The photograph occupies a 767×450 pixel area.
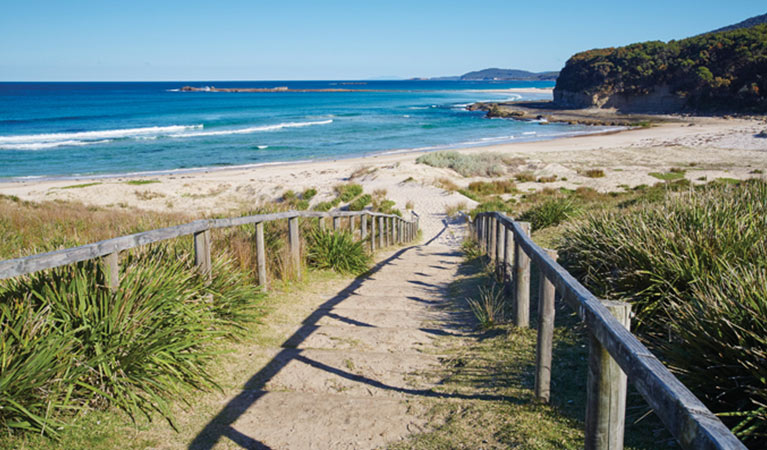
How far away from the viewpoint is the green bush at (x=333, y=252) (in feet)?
31.2

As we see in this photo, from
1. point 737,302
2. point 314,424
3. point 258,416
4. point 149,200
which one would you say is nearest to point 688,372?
point 737,302

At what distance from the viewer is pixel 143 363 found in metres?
4.15

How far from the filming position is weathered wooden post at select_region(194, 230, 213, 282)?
19.0ft

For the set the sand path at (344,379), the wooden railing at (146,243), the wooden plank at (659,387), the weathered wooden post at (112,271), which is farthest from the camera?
the weathered wooden post at (112,271)

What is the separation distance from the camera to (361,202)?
2445cm

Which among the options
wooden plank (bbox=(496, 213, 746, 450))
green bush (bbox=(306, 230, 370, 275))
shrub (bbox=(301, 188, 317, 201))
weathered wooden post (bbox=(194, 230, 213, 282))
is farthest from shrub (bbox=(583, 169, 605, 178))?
wooden plank (bbox=(496, 213, 746, 450))

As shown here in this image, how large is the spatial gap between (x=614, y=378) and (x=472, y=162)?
106 feet

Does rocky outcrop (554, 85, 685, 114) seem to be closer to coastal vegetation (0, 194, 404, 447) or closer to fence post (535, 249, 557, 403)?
fence post (535, 249, 557, 403)

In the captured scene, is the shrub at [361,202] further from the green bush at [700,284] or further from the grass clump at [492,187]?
the green bush at [700,284]

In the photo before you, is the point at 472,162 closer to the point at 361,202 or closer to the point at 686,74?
the point at 361,202

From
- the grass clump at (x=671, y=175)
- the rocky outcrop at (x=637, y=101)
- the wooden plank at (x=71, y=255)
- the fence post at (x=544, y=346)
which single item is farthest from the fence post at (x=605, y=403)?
the rocky outcrop at (x=637, y=101)

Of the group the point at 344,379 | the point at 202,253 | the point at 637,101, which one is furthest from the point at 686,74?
the point at 344,379

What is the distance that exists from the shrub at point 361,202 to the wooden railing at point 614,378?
19025 mm

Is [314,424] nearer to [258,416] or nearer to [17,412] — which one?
[258,416]
